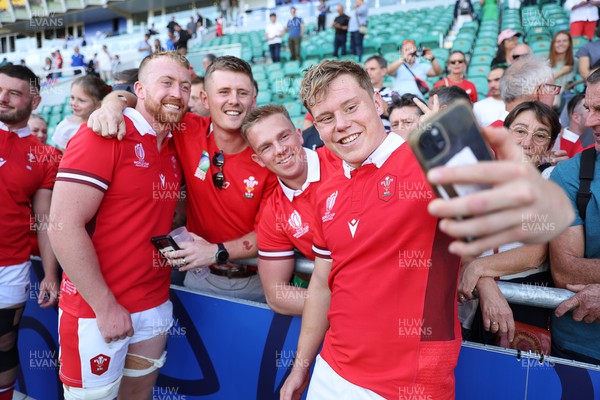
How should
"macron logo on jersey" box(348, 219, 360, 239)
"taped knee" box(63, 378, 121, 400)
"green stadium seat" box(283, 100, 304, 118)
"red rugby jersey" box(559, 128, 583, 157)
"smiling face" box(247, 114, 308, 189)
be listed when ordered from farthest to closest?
"green stadium seat" box(283, 100, 304, 118)
"red rugby jersey" box(559, 128, 583, 157)
"smiling face" box(247, 114, 308, 189)
"taped knee" box(63, 378, 121, 400)
"macron logo on jersey" box(348, 219, 360, 239)

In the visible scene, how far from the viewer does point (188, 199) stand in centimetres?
250

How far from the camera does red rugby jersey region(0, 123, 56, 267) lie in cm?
247

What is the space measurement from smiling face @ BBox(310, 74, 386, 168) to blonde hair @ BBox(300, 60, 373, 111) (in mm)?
13

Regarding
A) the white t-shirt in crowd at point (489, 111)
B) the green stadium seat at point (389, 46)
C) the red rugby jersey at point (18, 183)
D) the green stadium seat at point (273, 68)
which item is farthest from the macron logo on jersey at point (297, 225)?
the green stadium seat at point (389, 46)

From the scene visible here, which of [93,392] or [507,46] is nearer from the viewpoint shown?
[93,392]

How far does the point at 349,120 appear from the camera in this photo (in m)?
1.51

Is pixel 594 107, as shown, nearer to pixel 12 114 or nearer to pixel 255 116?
pixel 255 116

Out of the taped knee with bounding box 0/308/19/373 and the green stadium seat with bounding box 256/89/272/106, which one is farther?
the green stadium seat with bounding box 256/89/272/106

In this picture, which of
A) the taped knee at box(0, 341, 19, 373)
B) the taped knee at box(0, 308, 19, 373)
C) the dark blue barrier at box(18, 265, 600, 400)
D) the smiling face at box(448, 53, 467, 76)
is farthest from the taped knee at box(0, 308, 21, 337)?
the smiling face at box(448, 53, 467, 76)

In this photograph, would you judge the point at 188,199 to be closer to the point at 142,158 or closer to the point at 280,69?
the point at 142,158

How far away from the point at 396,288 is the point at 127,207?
4.38 feet

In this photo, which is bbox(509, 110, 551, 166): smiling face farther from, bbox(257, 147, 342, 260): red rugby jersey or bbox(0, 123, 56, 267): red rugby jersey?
bbox(0, 123, 56, 267): red rugby jersey

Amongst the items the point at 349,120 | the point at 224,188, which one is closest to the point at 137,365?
the point at 224,188

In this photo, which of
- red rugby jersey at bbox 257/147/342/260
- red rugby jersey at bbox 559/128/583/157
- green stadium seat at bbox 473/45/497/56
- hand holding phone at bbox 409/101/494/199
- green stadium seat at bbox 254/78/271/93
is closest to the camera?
hand holding phone at bbox 409/101/494/199
